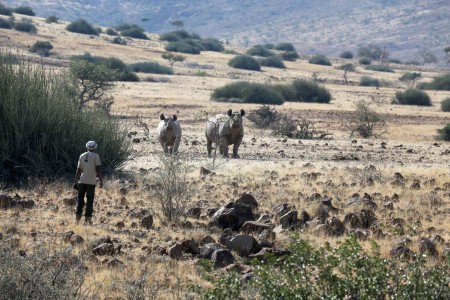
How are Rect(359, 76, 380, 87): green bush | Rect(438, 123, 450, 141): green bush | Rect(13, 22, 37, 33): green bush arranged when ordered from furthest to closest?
1. Rect(13, 22, 37, 33): green bush
2. Rect(359, 76, 380, 87): green bush
3. Rect(438, 123, 450, 141): green bush

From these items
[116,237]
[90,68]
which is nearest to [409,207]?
[116,237]

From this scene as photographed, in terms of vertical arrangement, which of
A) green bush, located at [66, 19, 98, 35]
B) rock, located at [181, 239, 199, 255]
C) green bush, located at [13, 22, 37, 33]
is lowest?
rock, located at [181, 239, 199, 255]

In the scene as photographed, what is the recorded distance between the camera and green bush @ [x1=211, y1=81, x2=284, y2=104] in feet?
164

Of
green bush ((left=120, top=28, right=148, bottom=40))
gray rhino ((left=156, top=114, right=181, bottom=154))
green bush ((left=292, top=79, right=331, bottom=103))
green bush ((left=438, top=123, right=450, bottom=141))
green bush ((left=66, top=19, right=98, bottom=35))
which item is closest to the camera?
gray rhino ((left=156, top=114, right=181, bottom=154))

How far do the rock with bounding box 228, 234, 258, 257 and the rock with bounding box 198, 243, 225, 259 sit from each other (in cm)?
22

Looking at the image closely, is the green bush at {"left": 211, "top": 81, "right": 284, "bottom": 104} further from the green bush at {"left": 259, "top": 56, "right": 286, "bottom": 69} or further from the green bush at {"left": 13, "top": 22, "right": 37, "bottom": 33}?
the green bush at {"left": 259, "top": 56, "right": 286, "bottom": 69}

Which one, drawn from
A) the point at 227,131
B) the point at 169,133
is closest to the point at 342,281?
the point at 169,133

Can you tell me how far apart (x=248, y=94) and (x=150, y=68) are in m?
21.5

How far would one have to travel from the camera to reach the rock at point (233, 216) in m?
13.7

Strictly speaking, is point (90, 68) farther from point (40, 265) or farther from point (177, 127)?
point (40, 265)

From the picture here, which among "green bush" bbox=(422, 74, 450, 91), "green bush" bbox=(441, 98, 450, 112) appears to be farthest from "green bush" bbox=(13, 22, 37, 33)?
"green bush" bbox=(441, 98, 450, 112)

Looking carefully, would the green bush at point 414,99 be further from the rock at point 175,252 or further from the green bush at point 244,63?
the rock at point 175,252

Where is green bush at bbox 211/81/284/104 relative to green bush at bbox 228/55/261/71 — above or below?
below

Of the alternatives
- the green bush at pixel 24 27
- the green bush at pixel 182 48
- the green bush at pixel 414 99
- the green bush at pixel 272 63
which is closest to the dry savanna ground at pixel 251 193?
the green bush at pixel 414 99
